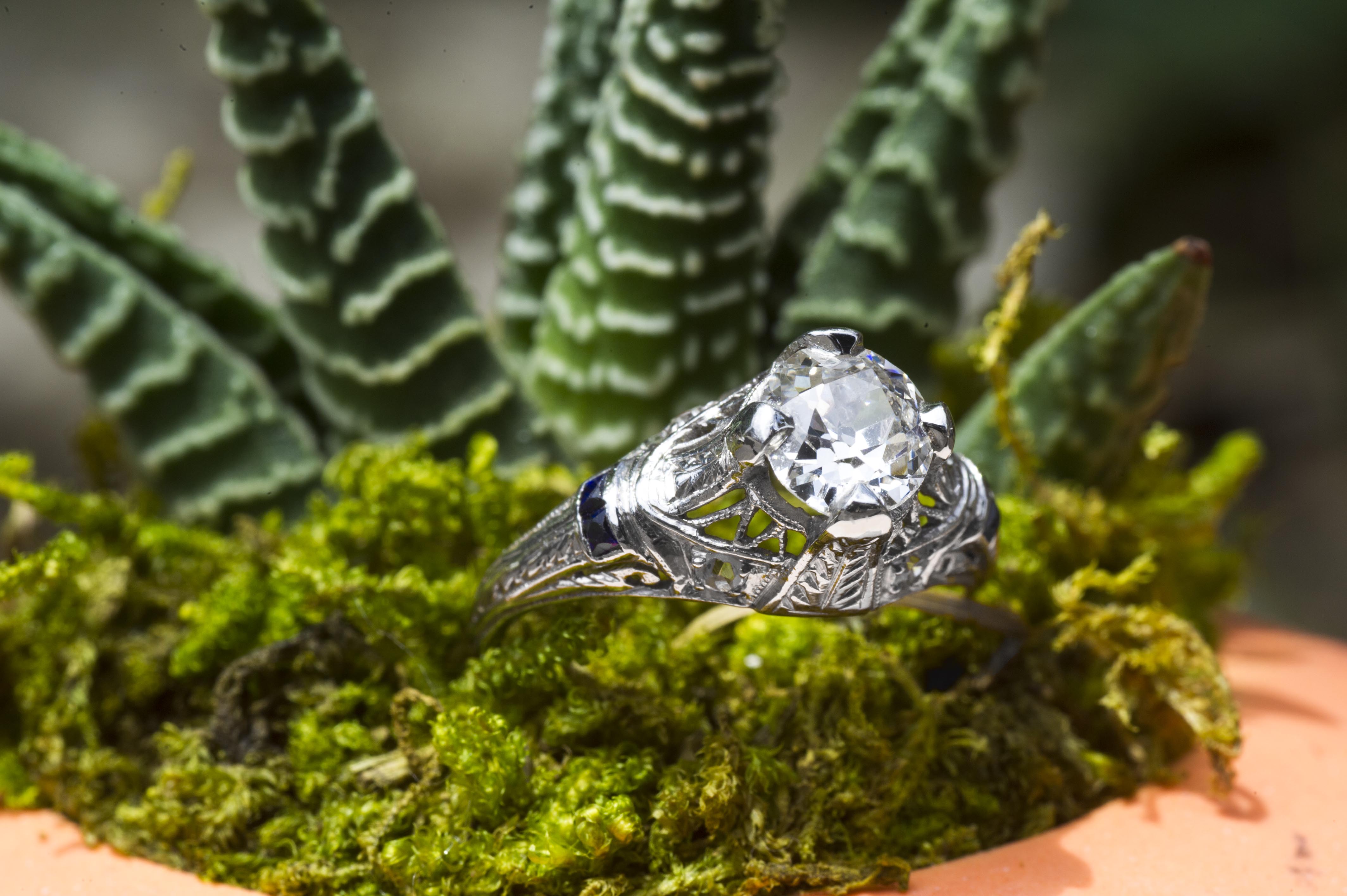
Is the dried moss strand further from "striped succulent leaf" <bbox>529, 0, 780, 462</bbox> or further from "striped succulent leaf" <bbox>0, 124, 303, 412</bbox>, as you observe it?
"striped succulent leaf" <bbox>0, 124, 303, 412</bbox>

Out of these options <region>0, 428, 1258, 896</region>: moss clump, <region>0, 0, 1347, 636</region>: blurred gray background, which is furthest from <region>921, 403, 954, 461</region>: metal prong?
<region>0, 0, 1347, 636</region>: blurred gray background

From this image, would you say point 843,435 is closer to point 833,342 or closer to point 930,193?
point 833,342

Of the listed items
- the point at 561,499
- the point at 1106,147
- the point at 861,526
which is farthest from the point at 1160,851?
the point at 1106,147

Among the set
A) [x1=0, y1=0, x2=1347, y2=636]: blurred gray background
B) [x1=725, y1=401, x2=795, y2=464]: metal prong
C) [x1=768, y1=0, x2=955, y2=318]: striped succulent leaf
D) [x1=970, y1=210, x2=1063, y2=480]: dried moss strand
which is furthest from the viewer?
[x1=0, y1=0, x2=1347, y2=636]: blurred gray background

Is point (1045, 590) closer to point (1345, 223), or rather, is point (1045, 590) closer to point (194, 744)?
point (194, 744)

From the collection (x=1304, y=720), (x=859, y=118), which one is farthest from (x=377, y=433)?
(x=1304, y=720)

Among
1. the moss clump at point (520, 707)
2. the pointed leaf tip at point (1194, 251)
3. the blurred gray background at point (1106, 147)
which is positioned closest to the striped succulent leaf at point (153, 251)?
the moss clump at point (520, 707)
